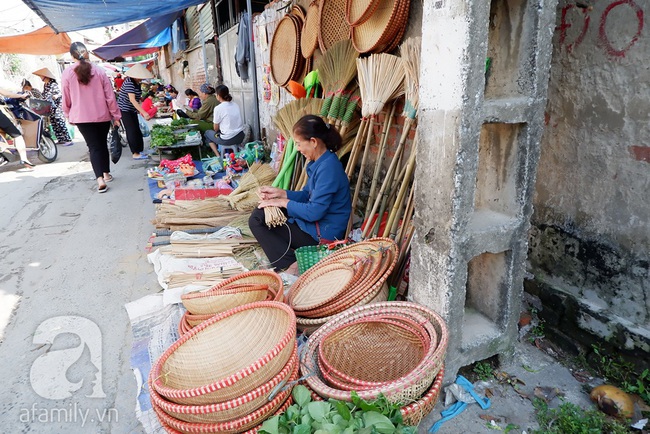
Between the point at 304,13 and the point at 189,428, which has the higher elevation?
the point at 304,13

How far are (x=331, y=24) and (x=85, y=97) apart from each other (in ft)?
11.7

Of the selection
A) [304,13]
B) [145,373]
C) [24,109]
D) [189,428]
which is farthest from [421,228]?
[24,109]

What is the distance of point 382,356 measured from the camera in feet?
6.85

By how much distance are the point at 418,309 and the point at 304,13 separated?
144 inches

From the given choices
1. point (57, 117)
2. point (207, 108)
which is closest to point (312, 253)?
point (207, 108)

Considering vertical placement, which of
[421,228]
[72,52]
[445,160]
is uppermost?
[72,52]

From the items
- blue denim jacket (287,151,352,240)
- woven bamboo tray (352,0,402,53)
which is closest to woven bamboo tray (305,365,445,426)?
blue denim jacket (287,151,352,240)

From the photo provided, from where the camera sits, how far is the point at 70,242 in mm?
4258

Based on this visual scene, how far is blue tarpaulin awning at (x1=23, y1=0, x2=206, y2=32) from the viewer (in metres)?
5.68

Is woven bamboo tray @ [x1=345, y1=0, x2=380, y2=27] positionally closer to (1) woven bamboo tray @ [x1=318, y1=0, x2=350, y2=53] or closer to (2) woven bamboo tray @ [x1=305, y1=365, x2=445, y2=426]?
(1) woven bamboo tray @ [x1=318, y1=0, x2=350, y2=53]

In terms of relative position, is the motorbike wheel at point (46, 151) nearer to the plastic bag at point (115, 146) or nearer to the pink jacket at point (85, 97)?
the plastic bag at point (115, 146)

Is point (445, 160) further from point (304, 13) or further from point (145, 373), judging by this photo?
point (304, 13)

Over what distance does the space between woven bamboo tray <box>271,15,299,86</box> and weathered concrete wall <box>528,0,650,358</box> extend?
3.01 meters

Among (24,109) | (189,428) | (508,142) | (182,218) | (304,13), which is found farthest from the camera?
(24,109)
